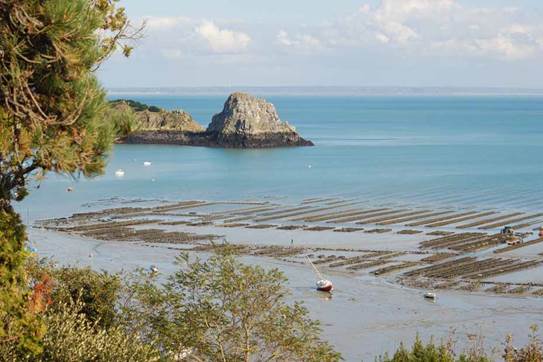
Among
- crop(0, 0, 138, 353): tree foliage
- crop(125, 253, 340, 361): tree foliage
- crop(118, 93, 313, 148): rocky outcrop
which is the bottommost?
crop(118, 93, 313, 148): rocky outcrop

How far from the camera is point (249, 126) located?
4788 inches

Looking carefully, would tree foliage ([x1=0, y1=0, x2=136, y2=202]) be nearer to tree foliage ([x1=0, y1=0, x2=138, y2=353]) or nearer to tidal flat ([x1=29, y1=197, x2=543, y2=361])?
tree foliage ([x1=0, y1=0, x2=138, y2=353])

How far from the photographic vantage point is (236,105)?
4724 inches

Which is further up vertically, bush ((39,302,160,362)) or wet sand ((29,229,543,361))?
bush ((39,302,160,362))

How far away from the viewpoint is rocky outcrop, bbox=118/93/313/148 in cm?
12062

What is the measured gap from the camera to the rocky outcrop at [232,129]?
396ft

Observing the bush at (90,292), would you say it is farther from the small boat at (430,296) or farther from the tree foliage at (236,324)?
the small boat at (430,296)

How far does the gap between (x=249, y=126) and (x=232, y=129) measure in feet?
8.05

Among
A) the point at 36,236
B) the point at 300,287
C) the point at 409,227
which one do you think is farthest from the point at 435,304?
the point at 36,236

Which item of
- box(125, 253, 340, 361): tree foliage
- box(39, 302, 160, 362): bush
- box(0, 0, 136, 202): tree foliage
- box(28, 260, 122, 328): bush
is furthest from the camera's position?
box(28, 260, 122, 328): bush

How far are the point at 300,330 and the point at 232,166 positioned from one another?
8084cm

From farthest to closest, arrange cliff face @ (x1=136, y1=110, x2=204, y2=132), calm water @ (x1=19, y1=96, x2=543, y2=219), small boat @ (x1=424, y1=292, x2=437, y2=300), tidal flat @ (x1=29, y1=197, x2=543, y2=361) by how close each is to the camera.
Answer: cliff face @ (x1=136, y1=110, x2=204, y2=132) < calm water @ (x1=19, y1=96, x2=543, y2=219) < small boat @ (x1=424, y1=292, x2=437, y2=300) < tidal flat @ (x1=29, y1=197, x2=543, y2=361)

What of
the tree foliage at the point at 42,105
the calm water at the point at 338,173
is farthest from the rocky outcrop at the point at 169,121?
the tree foliage at the point at 42,105

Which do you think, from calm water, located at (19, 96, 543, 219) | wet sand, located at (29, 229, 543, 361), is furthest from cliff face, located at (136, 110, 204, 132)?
wet sand, located at (29, 229, 543, 361)
